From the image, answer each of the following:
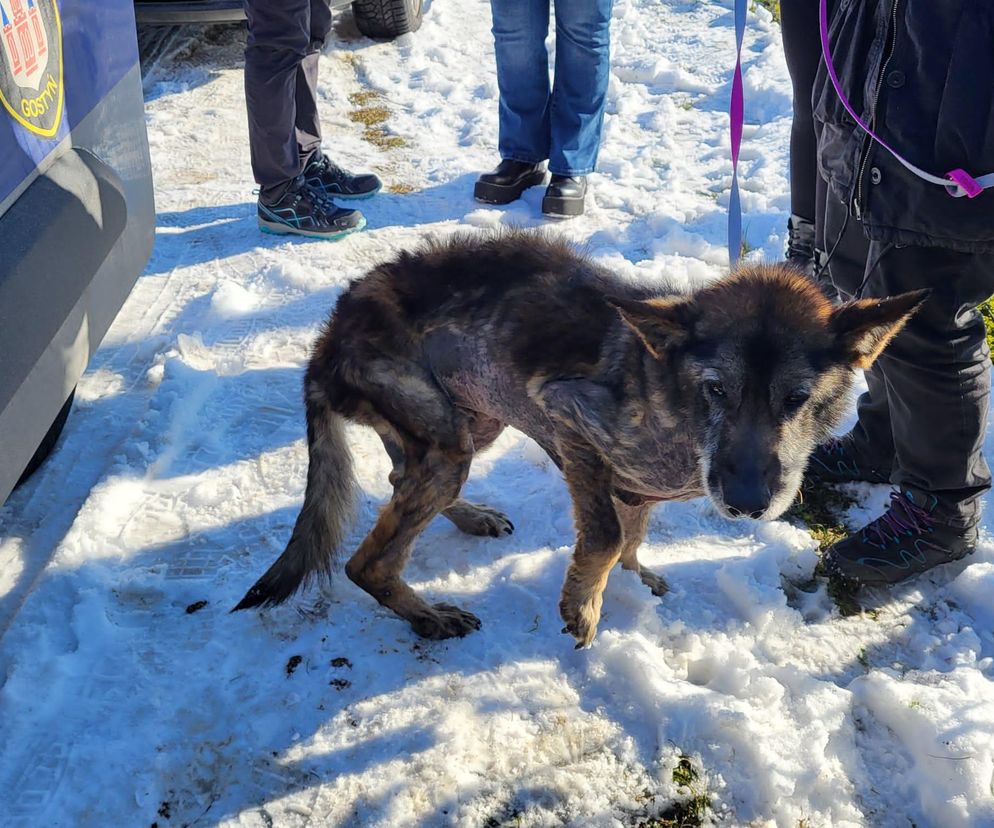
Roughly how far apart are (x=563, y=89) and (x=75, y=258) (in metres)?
3.81

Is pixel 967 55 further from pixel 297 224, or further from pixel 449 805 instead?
pixel 297 224

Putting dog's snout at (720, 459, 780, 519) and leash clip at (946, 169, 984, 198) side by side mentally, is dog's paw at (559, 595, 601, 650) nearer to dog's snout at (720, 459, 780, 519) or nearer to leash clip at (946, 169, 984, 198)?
dog's snout at (720, 459, 780, 519)

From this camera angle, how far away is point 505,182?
6.12 m

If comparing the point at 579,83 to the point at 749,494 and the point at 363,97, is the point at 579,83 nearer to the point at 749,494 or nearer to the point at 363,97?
the point at 363,97

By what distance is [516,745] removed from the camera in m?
2.76

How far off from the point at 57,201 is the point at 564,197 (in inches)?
143

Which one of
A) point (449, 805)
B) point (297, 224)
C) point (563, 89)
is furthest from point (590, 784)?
point (563, 89)

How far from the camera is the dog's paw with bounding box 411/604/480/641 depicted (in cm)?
314

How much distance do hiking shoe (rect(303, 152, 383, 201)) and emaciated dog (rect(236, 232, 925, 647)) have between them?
9.75ft

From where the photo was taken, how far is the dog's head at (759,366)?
8.25ft

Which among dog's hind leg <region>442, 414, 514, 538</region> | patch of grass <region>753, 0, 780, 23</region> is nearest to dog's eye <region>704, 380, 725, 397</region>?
dog's hind leg <region>442, 414, 514, 538</region>

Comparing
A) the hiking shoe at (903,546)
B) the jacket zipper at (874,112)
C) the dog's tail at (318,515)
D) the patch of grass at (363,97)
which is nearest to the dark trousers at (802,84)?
the jacket zipper at (874,112)

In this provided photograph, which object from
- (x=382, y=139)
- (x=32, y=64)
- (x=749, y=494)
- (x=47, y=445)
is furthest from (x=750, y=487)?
(x=382, y=139)

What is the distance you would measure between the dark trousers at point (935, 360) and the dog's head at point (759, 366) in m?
0.49
